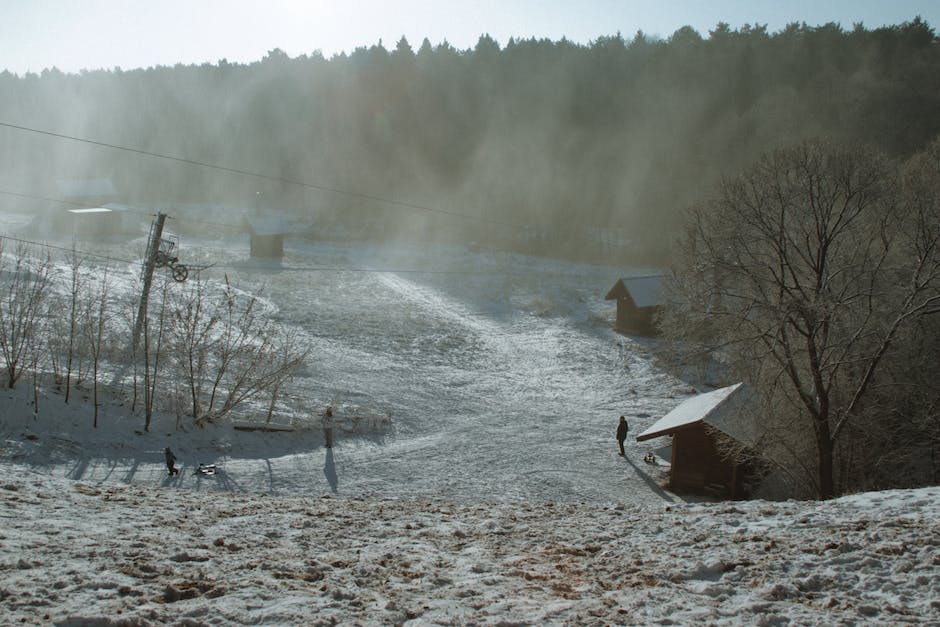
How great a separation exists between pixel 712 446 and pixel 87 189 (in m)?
77.8

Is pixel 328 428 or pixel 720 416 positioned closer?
pixel 720 416

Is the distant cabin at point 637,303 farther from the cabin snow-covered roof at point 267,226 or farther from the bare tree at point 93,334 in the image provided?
the cabin snow-covered roof at point 267,226

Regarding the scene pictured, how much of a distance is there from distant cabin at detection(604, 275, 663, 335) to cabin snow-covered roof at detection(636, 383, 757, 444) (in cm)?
1982

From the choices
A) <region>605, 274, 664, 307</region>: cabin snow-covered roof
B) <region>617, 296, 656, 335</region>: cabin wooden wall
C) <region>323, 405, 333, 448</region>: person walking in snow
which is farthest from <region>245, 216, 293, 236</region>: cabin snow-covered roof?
<region>323, 405, 333, 448</region>: person walking in snow

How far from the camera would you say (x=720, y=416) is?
1706cm

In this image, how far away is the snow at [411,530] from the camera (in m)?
5.81

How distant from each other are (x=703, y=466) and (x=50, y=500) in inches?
585

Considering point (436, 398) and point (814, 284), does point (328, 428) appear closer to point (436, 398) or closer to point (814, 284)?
point (436, 398)

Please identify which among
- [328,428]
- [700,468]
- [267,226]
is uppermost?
[267,226]

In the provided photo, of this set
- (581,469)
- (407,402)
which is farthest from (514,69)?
(581,469)

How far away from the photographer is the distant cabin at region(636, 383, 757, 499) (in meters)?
16.7

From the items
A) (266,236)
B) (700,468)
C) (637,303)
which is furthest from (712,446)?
(266,236)

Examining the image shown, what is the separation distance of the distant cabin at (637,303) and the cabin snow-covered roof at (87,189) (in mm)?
62394

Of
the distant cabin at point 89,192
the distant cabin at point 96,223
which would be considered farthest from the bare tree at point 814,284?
the distant cabin at point 89,192
